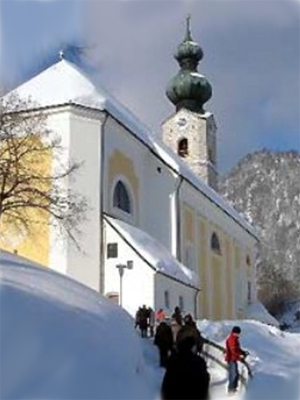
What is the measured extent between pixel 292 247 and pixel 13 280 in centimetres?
9284

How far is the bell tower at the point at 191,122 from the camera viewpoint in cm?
4488

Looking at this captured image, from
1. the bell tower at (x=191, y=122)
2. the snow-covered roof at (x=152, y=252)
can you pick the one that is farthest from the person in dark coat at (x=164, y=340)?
the bell tower at (x=191, y=122)

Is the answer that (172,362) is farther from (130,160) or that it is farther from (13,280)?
(130,160)

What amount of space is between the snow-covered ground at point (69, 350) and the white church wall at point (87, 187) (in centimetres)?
913

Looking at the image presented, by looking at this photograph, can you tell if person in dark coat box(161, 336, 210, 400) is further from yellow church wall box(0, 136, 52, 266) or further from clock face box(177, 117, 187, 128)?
clock face box(177, 117, 187, 128)

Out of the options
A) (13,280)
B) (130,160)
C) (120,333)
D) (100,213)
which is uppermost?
(130,160)

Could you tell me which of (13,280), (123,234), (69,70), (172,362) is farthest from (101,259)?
(172,362)

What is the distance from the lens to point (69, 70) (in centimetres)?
2884

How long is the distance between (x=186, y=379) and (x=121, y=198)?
76.6 feet

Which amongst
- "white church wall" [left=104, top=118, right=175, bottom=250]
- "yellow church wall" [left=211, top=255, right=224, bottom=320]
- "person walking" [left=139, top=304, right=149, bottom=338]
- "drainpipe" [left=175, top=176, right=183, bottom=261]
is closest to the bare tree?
"white church wall" [left=104, top=118, right=175, bottom=250]

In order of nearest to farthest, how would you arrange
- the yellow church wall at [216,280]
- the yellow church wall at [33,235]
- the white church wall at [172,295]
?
the yellow church wall at [33,235] → the white church wall at [172,295] → the yellow church wall at [216,280]

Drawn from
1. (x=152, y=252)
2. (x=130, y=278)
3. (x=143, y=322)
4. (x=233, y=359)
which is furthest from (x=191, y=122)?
(x=233, y=359)

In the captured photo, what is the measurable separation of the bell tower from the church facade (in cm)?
629

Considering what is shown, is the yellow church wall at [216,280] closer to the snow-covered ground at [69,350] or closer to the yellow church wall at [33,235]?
the yellow church wall at [33,235]
